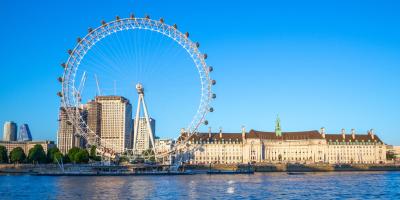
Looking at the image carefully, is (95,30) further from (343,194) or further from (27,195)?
(343,194)

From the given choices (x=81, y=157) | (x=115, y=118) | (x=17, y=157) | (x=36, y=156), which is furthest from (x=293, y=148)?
(x=17, y=157)

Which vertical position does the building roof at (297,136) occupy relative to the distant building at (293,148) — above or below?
above

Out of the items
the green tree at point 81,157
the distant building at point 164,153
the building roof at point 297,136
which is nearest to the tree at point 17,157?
the green tree at point 81,157

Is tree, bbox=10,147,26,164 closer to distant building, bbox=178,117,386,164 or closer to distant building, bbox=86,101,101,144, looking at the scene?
distant building, bbox=178,117,386,164

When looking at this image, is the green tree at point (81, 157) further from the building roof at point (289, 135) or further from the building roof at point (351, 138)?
the building roof at point (351, 138)

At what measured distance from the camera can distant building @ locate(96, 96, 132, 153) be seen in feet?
595

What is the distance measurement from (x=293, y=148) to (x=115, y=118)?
6484cm

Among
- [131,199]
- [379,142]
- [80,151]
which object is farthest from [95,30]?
[379,142]

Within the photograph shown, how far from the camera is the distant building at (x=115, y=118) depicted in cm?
18138

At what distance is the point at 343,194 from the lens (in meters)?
50.9

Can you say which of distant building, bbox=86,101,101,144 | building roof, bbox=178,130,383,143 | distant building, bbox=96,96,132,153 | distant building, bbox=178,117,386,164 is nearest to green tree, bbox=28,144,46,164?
distant building, bbox=178,117,386,164

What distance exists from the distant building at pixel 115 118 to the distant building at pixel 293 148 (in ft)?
132

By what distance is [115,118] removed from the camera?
187 meters

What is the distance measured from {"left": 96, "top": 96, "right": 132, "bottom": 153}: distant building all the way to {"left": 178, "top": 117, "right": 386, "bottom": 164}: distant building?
40.3 metres
